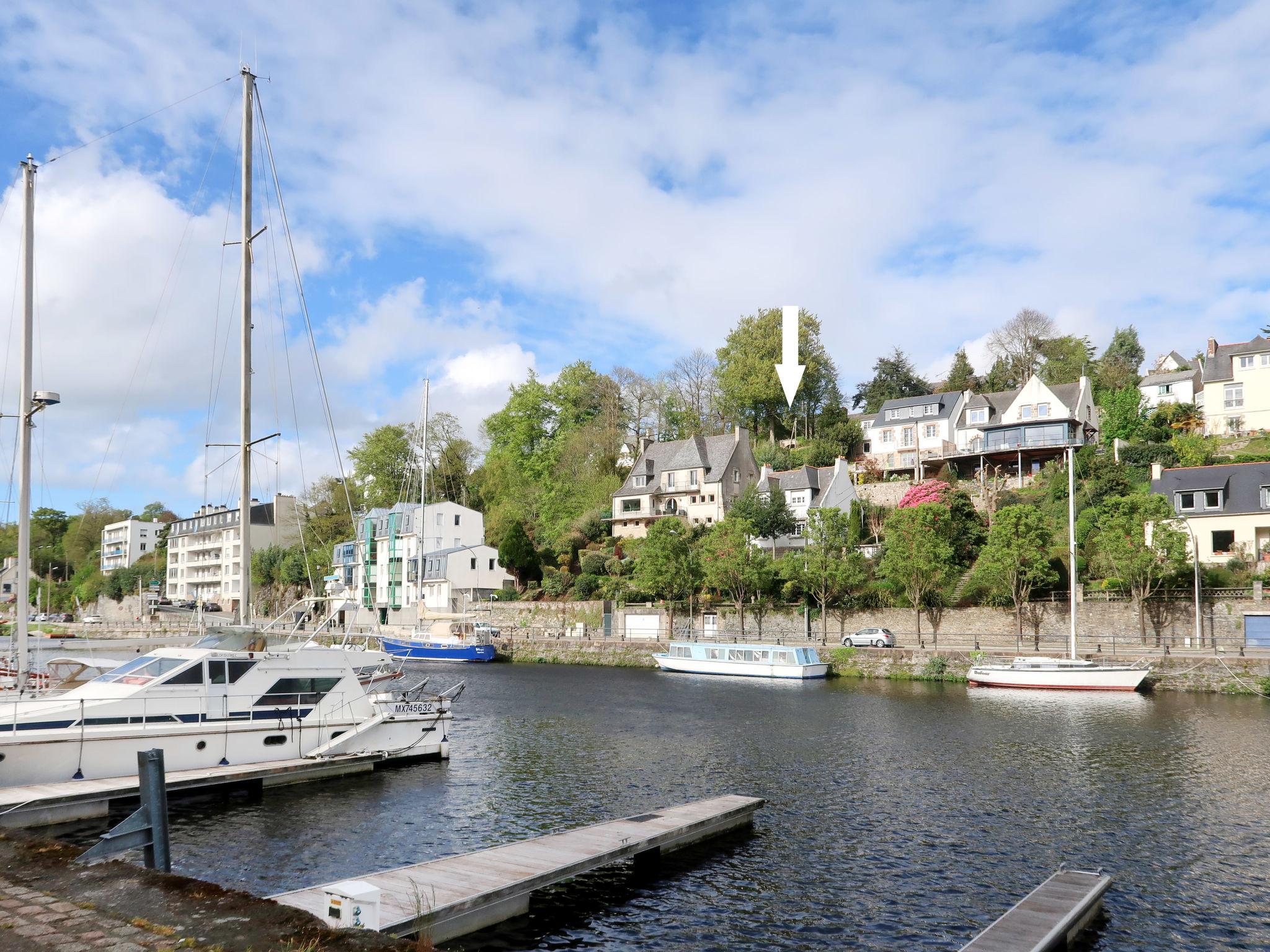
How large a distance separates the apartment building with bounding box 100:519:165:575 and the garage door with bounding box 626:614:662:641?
10469 centimetres

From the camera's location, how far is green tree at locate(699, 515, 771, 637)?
61500 millimetres

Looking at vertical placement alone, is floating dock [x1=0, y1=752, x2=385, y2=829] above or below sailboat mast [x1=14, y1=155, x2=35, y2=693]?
below

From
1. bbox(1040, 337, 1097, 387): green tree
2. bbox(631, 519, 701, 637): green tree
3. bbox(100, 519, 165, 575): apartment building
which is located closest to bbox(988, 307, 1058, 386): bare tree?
bbox(1040, 337, 1097, 387): green tree

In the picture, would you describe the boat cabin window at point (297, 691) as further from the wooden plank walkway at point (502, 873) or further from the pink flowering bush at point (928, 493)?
the pink flowering bush at point (928, 493)

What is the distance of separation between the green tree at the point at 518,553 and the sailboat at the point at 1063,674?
48122mm

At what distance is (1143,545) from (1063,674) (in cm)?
1015

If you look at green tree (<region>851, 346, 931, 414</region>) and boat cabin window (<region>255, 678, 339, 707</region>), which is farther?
green tree (<region>851, 346, 931, 414</region>)

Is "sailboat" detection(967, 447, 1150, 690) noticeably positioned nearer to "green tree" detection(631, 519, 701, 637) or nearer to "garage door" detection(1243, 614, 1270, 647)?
"garage door" detection(1243, 614, 1270, 647)

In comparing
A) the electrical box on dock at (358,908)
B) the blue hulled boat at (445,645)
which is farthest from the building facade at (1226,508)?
the electrical box on dock at (358,908)

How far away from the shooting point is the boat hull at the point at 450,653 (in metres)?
65.8

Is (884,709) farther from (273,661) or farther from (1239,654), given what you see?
(273,661)

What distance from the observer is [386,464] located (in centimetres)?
11144

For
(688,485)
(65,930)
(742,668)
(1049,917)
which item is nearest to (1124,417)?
(688,485)

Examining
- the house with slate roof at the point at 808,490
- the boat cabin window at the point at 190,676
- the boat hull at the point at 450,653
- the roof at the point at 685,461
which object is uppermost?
the roof at the point at 685,461
